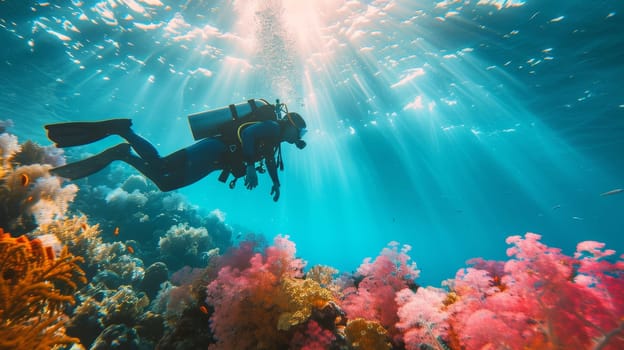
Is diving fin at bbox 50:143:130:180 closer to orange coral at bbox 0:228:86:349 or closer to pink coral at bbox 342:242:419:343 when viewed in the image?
orange coral at bbox 0:228:86:349

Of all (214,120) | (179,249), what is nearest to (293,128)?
(214,120)

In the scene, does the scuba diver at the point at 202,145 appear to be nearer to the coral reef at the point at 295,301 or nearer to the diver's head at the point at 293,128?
the diver's head at the point at 293,128

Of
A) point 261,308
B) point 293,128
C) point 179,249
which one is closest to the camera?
point 261,308

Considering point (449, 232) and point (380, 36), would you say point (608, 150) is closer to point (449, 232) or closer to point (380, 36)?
point (380, 36)

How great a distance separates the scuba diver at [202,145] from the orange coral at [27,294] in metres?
2.28

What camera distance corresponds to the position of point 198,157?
4.68 m

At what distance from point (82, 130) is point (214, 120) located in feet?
7.44

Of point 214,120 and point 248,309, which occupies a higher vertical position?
point 214,120

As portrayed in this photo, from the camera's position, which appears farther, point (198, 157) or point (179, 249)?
point (179, 249)

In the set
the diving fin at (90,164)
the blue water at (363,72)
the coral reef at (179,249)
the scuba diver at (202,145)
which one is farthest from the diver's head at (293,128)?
the blue water at (363,72)

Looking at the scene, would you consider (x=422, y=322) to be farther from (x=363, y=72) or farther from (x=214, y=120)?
(x=363, y=72)

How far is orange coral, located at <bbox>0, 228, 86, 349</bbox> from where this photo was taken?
1.93m

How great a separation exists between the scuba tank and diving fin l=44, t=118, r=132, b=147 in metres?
1.16

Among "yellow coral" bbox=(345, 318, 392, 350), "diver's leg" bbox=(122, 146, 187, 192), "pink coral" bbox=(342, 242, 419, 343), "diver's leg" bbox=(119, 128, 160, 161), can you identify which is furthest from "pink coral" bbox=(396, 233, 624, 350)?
"diver's leg" bbox=(119, 128, 160, 161)
